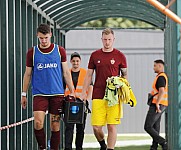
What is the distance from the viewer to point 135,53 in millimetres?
25500

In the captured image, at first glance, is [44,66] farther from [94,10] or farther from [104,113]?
[94,10]

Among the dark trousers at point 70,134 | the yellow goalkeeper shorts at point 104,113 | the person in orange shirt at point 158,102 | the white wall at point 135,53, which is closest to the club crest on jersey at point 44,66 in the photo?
the yellow goalkeeper shorts at point 104,113

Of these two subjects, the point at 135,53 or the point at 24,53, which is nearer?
the point at 24,53

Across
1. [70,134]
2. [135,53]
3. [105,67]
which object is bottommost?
[70,134]

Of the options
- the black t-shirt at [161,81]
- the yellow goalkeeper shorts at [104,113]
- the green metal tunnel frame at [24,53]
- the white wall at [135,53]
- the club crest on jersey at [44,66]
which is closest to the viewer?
the club crest on jersey at [44,66]

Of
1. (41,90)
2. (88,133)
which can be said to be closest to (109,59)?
(41,90)

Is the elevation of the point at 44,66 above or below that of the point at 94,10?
below

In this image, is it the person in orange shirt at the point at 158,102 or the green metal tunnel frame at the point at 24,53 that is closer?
the green metal tunnel frame at the point at 24,53

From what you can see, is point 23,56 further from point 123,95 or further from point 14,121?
point 123,95

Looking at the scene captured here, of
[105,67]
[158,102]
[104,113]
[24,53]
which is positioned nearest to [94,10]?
[158,102]

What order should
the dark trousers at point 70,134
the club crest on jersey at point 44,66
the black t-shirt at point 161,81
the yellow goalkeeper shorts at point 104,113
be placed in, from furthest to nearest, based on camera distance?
1. the black t-shirt at point 161,81
2. the dark trousers at point 70,134
3. the yellow goalkeeper shorts at point 104,113
4. the club crest on jersey at point 44,66

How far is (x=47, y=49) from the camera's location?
10078 millimetres

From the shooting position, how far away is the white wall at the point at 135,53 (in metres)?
25.4

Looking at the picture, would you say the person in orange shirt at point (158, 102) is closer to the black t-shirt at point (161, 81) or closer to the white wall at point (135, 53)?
the black t-shirt at point (161, 81)
